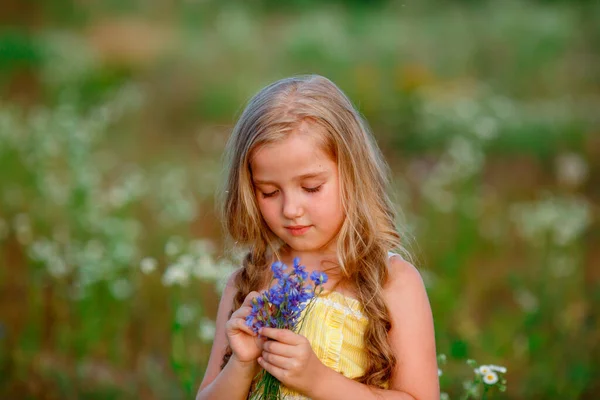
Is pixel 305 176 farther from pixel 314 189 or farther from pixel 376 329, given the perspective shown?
pixel 376 329

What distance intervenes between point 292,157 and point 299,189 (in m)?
0.08

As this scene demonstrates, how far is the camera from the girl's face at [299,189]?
2.18 m

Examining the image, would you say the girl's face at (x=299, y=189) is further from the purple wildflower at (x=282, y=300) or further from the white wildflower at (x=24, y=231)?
the white wildflower at (x=24, y=231)

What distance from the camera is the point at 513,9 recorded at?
1427cm

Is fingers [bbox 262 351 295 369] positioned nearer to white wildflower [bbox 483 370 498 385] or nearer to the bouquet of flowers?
the bouquet of flowers

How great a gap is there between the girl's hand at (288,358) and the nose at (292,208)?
317 mm

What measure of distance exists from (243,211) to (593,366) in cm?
245

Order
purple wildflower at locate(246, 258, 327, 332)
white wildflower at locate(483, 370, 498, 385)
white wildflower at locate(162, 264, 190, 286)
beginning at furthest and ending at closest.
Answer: white wildflower at locate(162, 264, 190, 286) → white wildflower at locate(483, 370, 498, 385) → purple wildflower at locate(246, 258, 327, 332)

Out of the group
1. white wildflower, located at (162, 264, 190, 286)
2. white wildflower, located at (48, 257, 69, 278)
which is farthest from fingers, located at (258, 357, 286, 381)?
white wildflower, located at (48, 257, 69, 278)

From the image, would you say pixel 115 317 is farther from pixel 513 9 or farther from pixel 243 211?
pixel 513 9

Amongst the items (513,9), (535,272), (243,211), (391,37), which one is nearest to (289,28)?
(391,37)

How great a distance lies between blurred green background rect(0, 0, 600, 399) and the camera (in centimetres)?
403

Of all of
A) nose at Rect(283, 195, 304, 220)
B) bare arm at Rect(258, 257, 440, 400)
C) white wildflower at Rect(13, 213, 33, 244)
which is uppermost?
nose at Rect(283, 195, 304, 220)

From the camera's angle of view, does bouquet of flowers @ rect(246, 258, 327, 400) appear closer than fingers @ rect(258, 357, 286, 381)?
Yes
